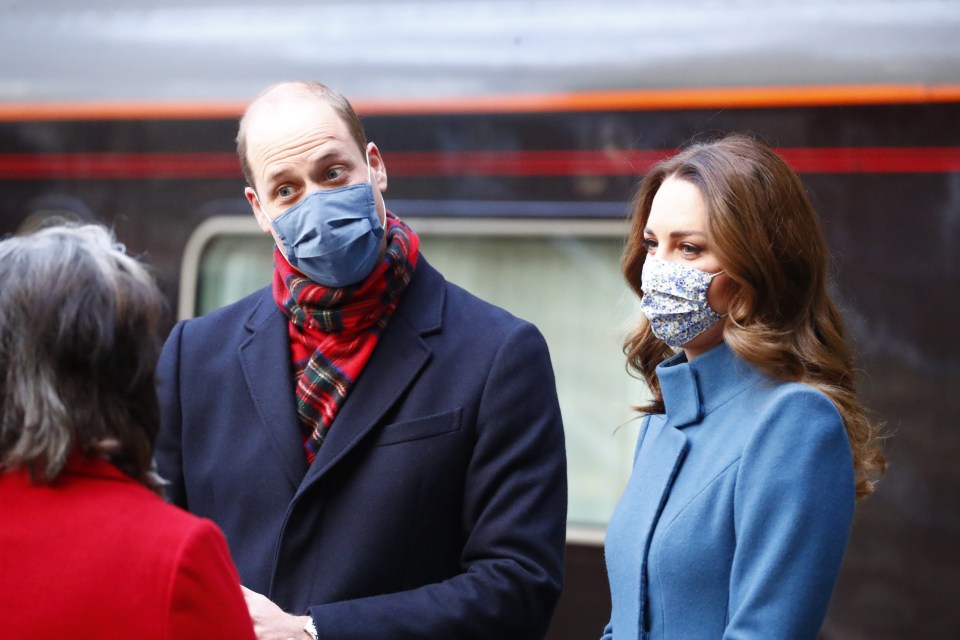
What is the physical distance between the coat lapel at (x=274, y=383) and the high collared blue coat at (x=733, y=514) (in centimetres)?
62

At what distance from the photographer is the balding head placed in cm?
239

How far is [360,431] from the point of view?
224cm

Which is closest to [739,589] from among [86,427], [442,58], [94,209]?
[86,427]

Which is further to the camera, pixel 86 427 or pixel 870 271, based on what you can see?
pixel 870 271

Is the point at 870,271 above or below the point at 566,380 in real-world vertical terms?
above

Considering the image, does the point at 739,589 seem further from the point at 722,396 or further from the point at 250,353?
the point at 250,353

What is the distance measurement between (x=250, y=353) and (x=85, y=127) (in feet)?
7.90

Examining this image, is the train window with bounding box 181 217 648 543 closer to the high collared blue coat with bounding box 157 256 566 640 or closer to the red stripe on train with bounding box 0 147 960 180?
the red stripe on train with bounding box 0 147 960 180

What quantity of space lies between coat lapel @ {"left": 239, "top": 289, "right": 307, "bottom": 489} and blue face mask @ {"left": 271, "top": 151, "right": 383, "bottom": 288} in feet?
0.55

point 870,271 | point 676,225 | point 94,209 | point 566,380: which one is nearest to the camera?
point 676,225

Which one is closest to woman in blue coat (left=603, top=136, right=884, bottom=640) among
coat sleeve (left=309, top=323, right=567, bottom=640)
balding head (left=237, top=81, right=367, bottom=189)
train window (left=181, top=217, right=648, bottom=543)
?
coat sleeve (left=309, top=323, right=567, bottom=640)

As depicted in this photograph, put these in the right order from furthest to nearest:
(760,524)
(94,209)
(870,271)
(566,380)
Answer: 1. (94,209)
2. (566,380)
3. (870,271)
4. (760,524)

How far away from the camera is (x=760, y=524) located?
191cm

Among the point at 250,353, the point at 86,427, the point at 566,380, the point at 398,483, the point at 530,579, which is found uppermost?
the point at 86,427
